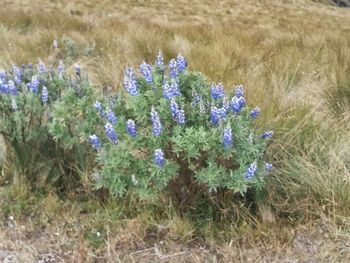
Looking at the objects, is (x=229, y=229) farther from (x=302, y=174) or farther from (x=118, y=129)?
(x=118, y=129)

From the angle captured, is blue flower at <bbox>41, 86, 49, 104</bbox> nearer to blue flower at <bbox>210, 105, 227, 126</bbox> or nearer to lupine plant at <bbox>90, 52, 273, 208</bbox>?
lupine plant at <bbox>90, 52, 273, 208</bbox>

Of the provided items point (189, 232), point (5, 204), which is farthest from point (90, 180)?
point (189, 232)

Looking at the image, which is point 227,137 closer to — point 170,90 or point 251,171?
point 251,171

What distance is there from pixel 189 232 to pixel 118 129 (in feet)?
2.18

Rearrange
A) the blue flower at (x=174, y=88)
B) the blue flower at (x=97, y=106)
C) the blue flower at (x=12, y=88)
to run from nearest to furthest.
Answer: the blue flower at (x=174, y=88), the blue flower at (x=97, y=106), the blue flower at (x=12, y=88)

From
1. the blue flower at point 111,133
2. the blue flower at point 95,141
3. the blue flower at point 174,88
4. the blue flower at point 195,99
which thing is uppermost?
the blue flower at point 174,88

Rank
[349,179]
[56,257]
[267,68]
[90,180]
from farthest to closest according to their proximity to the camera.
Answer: [267,68], [90,180], [349,179], [56,257]

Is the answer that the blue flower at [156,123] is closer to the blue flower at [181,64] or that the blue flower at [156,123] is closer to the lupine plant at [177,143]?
the lupine plant at [177,143]

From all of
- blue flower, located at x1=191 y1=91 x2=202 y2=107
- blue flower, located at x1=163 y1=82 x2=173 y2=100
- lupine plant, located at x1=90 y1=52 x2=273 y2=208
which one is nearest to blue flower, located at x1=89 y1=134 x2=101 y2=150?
lupine plant, located at x1=90 y1=52 x2=273 y2=208

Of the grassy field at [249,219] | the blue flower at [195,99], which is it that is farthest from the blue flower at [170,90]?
the grassy field at [249,219]

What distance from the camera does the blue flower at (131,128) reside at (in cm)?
235

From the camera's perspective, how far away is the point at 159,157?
2.26 m

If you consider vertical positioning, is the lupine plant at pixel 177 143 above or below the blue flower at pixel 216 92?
below

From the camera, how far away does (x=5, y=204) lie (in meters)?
2.84
